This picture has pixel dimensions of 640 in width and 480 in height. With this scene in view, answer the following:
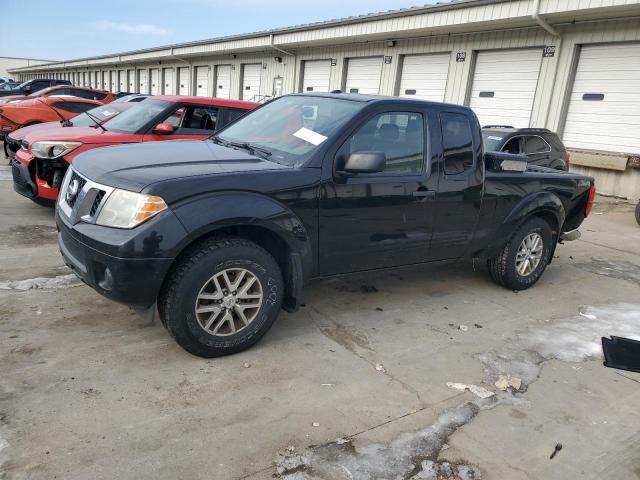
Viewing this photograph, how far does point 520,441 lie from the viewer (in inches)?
110

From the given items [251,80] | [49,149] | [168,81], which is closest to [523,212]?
[49,149]

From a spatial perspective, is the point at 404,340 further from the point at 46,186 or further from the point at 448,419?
the point at 46,186

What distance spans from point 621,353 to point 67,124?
311 inches

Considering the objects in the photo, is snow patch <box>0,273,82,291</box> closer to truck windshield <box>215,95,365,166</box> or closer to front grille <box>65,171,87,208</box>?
front grille <box>65,171,87,208</box>

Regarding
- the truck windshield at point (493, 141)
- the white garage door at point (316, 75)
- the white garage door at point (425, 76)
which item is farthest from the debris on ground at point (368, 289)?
the white garage door at point (316, 75)

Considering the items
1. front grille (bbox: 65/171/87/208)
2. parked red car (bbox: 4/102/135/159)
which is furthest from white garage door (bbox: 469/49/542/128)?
front grille (bbox: 65/171/87/208)

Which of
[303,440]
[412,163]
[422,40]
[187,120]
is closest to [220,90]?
[422,40]

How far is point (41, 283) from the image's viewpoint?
4.38 meters

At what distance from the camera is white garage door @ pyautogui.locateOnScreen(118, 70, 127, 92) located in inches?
1644

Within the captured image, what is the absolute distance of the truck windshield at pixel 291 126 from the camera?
3.69 meters

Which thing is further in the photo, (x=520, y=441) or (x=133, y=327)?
(x=133, y=327)

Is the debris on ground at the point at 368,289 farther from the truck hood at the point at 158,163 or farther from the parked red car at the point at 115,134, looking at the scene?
the parked red car at the point at 115,134

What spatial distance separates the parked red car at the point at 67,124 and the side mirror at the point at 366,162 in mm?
5265

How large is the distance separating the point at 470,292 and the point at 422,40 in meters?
12.5
